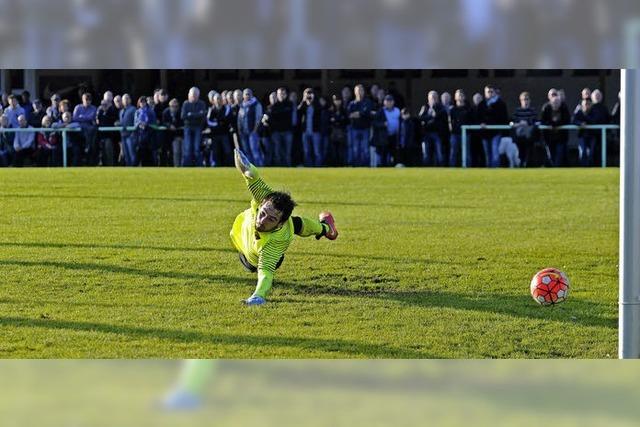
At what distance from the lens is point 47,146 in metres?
22.1

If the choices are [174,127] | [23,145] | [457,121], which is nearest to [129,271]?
[23,145]

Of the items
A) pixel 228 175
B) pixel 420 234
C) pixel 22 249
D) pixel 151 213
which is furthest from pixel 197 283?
pixel 228 175

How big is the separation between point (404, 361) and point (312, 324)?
4.93 ft

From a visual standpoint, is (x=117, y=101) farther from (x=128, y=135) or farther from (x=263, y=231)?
(x=263, y=231)

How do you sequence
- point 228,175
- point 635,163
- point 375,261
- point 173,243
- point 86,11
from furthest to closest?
point 228,175, point 173,243, point 375,261, point 635,163, point 86,11

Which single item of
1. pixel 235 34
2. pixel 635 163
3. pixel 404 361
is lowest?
pixel 404 361

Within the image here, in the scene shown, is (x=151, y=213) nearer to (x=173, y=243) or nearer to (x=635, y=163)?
(x=173, y=243)

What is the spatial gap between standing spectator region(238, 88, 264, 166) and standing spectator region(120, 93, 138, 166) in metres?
2.01

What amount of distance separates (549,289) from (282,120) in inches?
549

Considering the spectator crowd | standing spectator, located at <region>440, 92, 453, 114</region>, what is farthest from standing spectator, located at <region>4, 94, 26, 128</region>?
standing spectator, located at <region>440, 92, 453, 114</region>

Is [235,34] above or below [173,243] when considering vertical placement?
above

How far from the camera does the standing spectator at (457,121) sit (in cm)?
2277

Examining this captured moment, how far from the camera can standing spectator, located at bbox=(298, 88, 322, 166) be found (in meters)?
22.8

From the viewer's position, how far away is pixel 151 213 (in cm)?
1524
